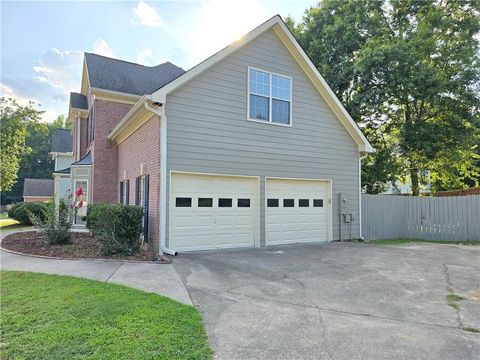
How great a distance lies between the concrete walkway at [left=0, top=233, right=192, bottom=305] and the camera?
18.9ft

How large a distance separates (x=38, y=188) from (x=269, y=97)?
143 feet

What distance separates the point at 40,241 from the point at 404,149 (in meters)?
18.4

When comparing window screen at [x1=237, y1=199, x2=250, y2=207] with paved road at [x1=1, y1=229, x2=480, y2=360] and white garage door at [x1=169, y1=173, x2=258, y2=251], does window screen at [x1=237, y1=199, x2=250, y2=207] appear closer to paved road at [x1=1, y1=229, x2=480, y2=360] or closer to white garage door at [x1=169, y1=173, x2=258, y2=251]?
white garage door at [x1=169, y1=173, x2=258, y2=251]

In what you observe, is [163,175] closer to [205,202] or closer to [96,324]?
[205,202]

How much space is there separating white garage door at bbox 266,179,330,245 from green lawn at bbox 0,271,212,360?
21.1 feet

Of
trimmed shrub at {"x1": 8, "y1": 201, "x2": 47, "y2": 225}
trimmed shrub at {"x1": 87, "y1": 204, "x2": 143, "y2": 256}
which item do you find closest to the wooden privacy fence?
trimmed shrub at {"x1": 87, "y1": 204, "x2": 143, "y2": 256}

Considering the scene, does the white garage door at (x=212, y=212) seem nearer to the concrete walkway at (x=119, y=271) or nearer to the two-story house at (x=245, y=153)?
the two-story house at (x=245, y=153)

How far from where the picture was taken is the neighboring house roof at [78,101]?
1816 cm

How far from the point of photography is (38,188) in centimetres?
4444

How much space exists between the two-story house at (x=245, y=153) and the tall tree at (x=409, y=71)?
6.39m

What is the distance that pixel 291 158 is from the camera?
11.5 m

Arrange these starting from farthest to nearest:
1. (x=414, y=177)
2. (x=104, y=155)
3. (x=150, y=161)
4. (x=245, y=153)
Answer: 1. (x=414, y=177)
2. (x=104, y=155)
3. (x=245, y=153)
4. (x=150, y=161)

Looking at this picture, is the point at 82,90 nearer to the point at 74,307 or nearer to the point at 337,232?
the point at 337,232

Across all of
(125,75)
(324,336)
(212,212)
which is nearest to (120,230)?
(212,212)
